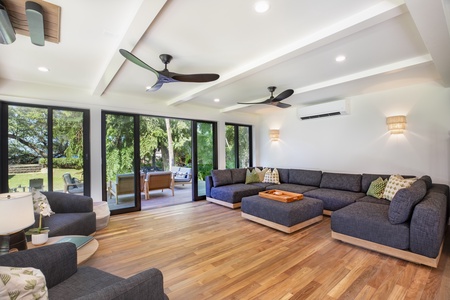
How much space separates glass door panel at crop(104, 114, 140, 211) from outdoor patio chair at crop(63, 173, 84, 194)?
1.59 ft

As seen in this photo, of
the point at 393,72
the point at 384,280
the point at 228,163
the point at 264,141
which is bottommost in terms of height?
the point at 384,280

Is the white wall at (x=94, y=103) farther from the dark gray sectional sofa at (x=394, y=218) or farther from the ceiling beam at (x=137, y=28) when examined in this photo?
the dark gray sectional sofa at (x=394, y=218)

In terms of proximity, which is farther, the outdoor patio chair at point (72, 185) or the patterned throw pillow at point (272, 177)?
the patterned throw pillow at point (272, 177)

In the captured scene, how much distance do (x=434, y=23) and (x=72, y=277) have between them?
371 centimetres

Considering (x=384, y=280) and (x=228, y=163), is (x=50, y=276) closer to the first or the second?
(x=384, y=280)

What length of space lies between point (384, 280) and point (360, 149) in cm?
321

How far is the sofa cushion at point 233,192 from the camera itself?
4968 millimetres

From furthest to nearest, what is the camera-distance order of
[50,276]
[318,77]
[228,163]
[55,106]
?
[228,163]
[55,106]
[318,77]
[50,276]

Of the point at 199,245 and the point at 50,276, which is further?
the point at 199,245

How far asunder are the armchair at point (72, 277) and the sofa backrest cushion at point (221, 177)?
13.0 feet

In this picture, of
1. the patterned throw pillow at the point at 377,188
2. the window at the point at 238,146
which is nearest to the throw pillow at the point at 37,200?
the window at the point at 238,146

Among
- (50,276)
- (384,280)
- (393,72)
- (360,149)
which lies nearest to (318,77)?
(393,72)

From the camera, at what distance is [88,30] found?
224 cm

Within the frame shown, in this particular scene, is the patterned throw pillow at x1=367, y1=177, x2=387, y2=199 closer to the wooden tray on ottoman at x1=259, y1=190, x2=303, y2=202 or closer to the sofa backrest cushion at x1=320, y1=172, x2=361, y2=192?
the sofa backrest cushion at x1=320, y1=172, x2=361, y2=192
